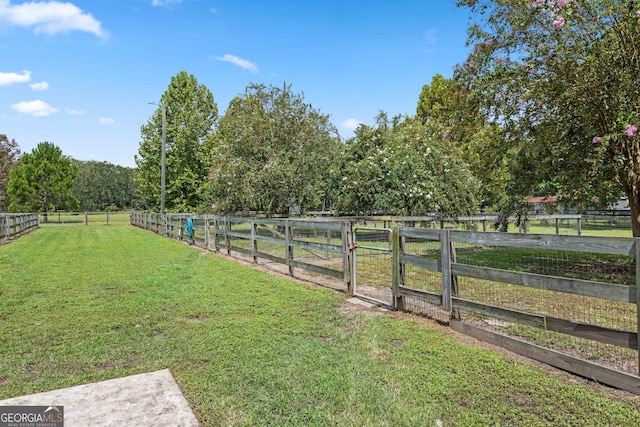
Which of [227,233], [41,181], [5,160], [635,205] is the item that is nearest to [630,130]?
[635,205]

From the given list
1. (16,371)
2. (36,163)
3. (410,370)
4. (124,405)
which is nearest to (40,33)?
(16,371)

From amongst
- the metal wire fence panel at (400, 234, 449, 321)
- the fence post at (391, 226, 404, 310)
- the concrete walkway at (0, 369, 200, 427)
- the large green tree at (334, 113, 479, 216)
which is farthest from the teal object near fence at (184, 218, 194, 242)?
the concrete walkway at (0, 369, 200, 427)

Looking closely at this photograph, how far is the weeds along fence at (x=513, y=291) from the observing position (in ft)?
10.3

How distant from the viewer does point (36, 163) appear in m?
34.8

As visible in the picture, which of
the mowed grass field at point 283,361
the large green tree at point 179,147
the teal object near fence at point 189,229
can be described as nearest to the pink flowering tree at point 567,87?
the mowed grass field at point 283,361

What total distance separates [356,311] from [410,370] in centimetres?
208

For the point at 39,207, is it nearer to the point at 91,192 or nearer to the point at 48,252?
the point at 48,252

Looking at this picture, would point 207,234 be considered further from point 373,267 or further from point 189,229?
point 373,267

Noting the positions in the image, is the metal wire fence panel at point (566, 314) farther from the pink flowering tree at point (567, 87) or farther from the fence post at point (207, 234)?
the fence post at point (207, 234)

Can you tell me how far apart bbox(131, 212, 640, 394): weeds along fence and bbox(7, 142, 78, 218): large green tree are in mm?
34768

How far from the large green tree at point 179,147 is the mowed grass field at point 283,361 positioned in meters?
22.9

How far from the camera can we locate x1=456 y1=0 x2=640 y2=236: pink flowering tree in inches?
268

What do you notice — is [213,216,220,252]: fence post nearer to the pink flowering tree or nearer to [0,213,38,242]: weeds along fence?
the pink flowering tree

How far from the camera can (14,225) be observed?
17.8 meters
